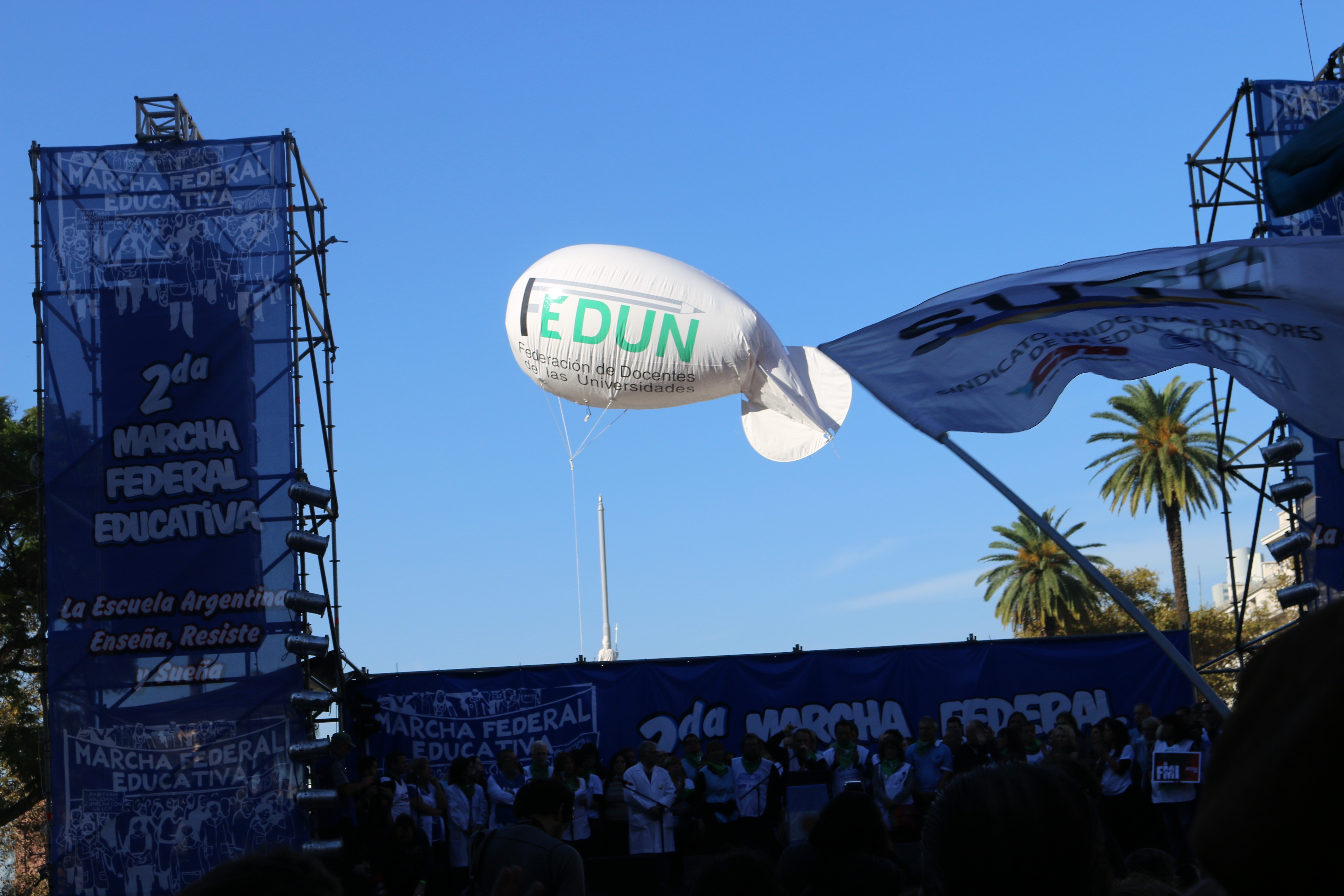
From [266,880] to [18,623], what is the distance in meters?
28.1

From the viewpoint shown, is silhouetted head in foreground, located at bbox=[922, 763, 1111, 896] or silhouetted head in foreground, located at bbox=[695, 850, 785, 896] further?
silhouetted head in foreground, located at bbox=[695, 850, 785, 896]

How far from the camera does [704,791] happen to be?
14.6 meters

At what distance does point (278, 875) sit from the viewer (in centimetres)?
192

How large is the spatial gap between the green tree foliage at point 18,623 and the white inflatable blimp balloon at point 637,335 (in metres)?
13.4

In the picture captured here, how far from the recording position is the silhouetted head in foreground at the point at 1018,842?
2.02m

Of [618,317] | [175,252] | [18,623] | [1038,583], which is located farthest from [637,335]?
[1038,583]

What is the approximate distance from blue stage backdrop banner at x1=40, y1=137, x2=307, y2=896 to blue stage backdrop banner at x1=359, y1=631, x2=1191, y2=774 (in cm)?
272

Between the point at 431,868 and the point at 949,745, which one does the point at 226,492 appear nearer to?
the point at 431,868

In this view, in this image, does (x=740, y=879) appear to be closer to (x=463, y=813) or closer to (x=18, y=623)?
(x=463, y=813)

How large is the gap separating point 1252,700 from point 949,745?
14.0 meters

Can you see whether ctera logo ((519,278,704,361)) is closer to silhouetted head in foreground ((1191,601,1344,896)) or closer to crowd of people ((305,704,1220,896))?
crowd of people ((305,704,1220,896))

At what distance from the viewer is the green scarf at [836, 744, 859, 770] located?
14.5 m

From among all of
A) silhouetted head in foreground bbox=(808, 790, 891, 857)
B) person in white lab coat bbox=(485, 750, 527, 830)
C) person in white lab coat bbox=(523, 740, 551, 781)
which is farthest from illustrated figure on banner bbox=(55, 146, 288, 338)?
silhouetted head in foreground bbox=(808, 790, 891, 857)

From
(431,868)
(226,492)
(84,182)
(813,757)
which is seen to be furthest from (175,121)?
(813,757)
